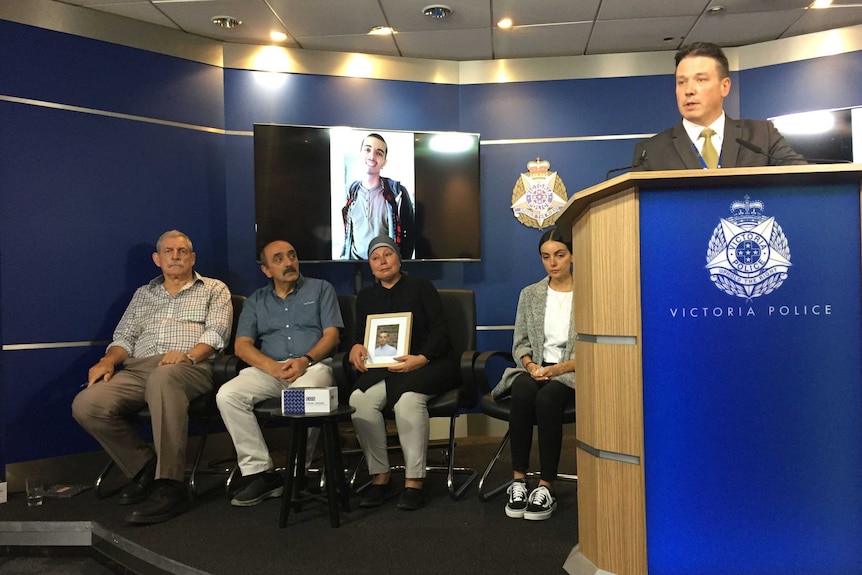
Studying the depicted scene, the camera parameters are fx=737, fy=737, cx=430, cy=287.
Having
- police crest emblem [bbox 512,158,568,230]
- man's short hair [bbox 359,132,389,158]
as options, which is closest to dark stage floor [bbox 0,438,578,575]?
police crest emblem [bbox 512,158,568,230]

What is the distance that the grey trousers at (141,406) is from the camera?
3.64 m

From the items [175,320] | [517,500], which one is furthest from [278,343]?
[517,500]

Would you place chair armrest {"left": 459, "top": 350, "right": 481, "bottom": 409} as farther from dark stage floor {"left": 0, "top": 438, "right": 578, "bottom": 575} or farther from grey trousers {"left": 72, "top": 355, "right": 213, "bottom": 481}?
grey trousers {"left": 72, "top": 355, "right": 213, "bottom": 481}

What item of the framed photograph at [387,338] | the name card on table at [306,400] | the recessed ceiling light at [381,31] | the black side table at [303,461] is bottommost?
the black side table at [303,461]

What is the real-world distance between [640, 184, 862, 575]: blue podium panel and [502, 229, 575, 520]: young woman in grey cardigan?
1.31 m

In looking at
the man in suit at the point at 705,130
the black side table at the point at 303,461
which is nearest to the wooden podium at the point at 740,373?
the man in suit at the point at 705,130

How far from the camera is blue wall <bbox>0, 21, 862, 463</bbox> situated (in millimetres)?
4250

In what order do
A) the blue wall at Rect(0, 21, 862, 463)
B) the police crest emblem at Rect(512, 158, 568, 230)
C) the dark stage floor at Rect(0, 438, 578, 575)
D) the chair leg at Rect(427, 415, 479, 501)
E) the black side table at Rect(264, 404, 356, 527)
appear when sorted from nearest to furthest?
the dark stage floor at Rect(0, 438, 578, 575)
the black side table at Rect(264, 404, 356, 527)
the chair leg at Rect(427, 415, 479, 501)
the blue wall at Rect(0, 21, 862, 463)
the police crest emblem at Rect(512, 158, 568, 230)

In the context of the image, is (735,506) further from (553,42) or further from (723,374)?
(553,42)

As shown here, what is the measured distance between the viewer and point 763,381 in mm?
2072

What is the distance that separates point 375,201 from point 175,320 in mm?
1658

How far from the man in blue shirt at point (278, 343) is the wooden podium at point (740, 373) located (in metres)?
2.16

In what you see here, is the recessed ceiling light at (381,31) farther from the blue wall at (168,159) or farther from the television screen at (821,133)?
the television screen at (821,133)

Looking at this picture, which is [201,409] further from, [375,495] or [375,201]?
[375,201]
